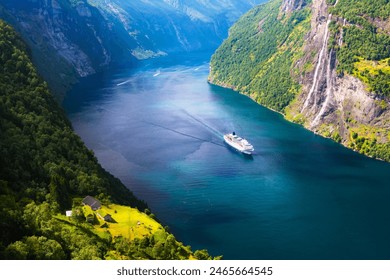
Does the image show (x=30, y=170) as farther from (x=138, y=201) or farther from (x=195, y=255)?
(x=195, y=255)

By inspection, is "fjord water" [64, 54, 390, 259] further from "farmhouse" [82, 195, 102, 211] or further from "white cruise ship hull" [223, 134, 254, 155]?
"farmhouse" [82, 195, 102, 211]

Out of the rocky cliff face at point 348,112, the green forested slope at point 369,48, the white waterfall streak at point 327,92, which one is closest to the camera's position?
the rocky cliff face at point 348,112

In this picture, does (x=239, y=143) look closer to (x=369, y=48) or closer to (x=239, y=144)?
(x=239, y=144)

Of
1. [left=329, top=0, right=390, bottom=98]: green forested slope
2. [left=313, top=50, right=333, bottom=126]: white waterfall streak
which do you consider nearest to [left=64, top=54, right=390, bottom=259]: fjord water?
[left=313, top=50, right=333, bottom=126]: white waterfall streak

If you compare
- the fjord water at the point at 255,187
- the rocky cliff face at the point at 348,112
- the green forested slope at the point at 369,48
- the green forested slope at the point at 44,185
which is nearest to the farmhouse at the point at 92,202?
the green forested slope at the point at 44,185

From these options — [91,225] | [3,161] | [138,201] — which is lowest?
[138,201]

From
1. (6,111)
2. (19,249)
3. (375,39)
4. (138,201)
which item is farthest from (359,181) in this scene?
(19,249)

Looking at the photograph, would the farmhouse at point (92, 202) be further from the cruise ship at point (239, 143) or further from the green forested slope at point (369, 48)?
the green forested slope at point (369, 48)
